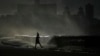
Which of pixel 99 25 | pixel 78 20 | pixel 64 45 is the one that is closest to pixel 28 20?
pixel 78 20

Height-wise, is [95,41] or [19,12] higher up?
[19,12]

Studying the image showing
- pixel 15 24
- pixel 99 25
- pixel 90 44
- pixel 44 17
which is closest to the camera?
pixel 90 44

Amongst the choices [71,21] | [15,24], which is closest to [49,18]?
[71,21]

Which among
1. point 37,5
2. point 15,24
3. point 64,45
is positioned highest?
point 37,5

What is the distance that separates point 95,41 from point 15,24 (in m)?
26.6

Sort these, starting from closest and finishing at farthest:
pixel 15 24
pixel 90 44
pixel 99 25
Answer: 1. pixel 90 44
2. pixel 15 24
3. pixel 99 25

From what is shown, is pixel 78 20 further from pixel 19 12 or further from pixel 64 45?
pixel 64 45

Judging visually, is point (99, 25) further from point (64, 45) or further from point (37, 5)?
point (64, 45)

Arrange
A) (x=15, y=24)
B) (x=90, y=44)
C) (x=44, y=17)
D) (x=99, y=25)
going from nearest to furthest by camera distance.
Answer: (x=90, y=44), (x=15, y=24), (x=99, y=25), (x=44, y=17)

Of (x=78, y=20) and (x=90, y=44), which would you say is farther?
(x=78, y=20)

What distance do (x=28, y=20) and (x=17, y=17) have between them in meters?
3.62

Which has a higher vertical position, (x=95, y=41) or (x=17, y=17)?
(x=17, y=17)

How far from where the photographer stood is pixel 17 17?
55.7 m

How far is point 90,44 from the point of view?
24891 millimetres
